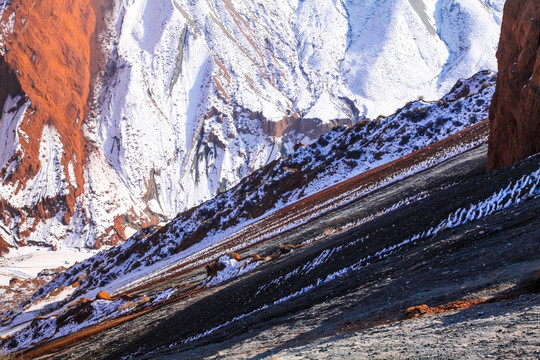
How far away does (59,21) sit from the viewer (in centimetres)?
12769

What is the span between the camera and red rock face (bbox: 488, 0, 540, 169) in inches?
666

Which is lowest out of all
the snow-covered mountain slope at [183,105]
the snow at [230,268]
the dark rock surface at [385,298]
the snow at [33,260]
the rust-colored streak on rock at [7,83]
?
the snow at [230,268]

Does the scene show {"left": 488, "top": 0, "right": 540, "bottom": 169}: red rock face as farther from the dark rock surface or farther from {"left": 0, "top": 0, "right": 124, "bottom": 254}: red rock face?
{"left": 0, "top": 0, "right": 124, "bottom": 254}: red rock face

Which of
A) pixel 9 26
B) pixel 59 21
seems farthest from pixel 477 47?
pixel 9 26

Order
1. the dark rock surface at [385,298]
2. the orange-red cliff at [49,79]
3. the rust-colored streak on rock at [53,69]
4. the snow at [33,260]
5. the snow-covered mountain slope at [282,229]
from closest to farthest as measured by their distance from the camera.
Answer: the dark rock surface at [385,298] < the snow-covered mountain slope at [282,229] < the snow at [33,260] < the orange-red cliff at [49,79] < the rust-colored streak on rock at [53,69]

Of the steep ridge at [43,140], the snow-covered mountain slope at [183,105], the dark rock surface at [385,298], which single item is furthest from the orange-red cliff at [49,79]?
the dark rock surface at [385,298]

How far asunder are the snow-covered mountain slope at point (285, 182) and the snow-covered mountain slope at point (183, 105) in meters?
42.8

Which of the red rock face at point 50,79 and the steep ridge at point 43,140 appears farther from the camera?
the red rock face at point 50,79

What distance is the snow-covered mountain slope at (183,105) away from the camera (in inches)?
4437

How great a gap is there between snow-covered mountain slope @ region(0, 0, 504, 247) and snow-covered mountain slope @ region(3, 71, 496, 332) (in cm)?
4284

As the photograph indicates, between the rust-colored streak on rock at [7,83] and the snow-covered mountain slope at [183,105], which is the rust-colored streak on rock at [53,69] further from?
the rust-colored streak on rock at [7,83]

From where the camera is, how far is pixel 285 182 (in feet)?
214

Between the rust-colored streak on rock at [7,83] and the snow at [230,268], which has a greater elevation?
the rust-colored streak on rock at [7,83]

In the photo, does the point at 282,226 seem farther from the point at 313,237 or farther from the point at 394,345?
the point at 394,345
